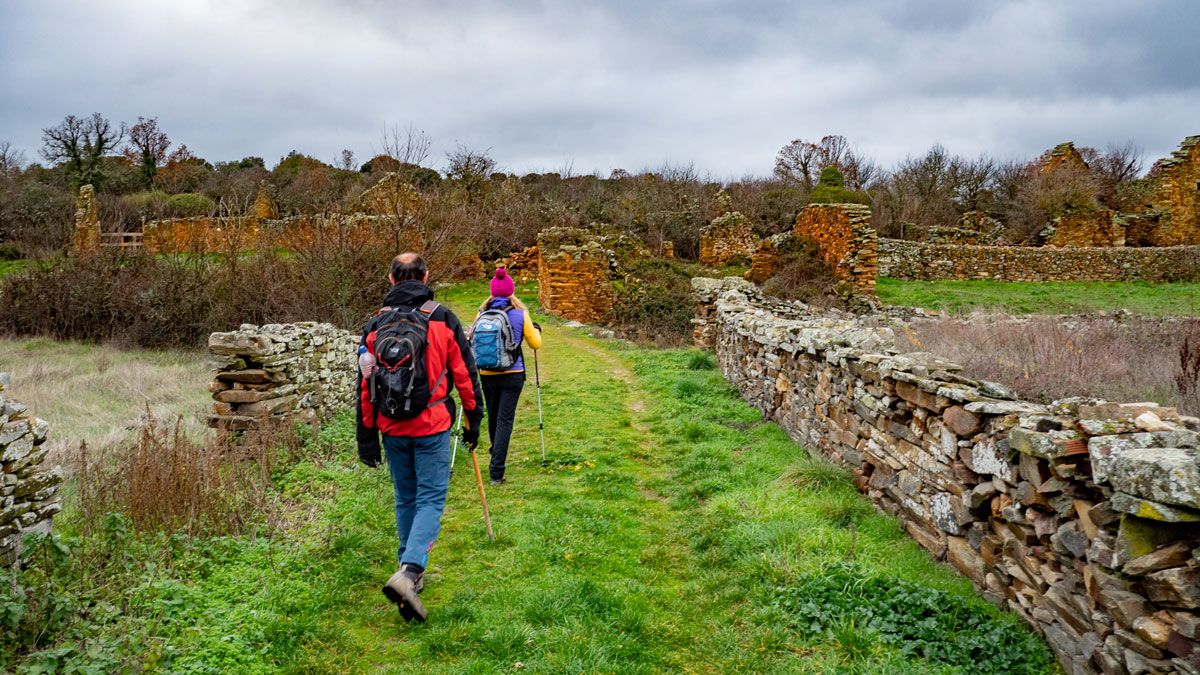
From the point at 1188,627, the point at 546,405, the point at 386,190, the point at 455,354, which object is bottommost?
the point at 546,405

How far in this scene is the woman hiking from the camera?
692cm

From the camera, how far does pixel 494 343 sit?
6.91 metres

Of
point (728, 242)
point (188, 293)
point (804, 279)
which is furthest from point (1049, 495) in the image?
point (728, 242)

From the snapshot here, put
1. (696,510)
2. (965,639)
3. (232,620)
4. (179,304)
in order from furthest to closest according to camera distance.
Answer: (179,304) → (696,510) → (232,620) → (965,639)

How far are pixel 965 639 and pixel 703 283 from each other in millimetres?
13504

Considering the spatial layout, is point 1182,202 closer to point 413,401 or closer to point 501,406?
point 501,406

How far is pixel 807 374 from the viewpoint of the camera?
300 inches

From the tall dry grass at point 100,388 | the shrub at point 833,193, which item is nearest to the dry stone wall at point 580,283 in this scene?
the tall dry grass at point 100,388

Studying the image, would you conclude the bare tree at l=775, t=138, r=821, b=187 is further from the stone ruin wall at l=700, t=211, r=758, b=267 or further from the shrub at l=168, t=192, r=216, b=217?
the shrub at l=168, t=192, r=216, b=217

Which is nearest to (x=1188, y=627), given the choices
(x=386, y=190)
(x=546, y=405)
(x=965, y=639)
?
(x=965, y=639)

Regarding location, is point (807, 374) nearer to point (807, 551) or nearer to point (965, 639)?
point (807, 551)

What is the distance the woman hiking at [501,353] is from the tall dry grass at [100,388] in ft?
9.72

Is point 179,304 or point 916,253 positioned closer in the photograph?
point 179,304

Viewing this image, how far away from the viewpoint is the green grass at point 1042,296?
1780cm
